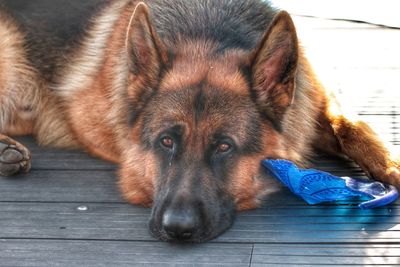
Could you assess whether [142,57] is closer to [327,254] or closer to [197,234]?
[197,234]

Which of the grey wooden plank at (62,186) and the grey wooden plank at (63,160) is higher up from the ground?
the grey wooden plank at (62,186)

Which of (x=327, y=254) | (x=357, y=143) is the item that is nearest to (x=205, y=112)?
(x=327, y=254)

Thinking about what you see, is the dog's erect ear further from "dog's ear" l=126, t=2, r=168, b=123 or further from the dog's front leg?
the dog's front leg

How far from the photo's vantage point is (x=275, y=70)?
11.7 feet

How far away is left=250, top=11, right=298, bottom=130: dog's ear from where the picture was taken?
346 centimetres

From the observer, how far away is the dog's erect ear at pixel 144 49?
11.8 ft

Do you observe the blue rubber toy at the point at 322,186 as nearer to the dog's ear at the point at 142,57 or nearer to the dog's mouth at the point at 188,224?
the dog's mouth at the point at 188,224

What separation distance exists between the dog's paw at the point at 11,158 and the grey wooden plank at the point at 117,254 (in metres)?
0.76

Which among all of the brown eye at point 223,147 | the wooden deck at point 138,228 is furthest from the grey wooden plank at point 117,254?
the brown eye at point 223,147

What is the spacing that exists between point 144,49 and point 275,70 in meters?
0.65

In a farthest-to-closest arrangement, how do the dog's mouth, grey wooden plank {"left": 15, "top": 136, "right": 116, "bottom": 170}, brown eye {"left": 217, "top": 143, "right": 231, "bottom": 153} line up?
grey wooden plank {"left": 15, "top": 136, "right": 116, "bottom": 170} < brown eye {"left": 217, "top": 143, "right": 231, "bottom": 153} < the dog's mouth

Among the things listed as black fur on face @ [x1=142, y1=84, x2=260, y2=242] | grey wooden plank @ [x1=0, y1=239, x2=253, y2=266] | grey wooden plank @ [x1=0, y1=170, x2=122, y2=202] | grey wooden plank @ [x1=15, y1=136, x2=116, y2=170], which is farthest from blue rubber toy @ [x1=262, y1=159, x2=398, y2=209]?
grey wooden plank @ [x1=15, y1=136, x2=116, y2=170]

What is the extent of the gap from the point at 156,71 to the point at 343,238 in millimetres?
1188

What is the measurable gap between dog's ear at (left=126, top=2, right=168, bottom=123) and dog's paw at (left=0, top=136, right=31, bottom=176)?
0.76m
